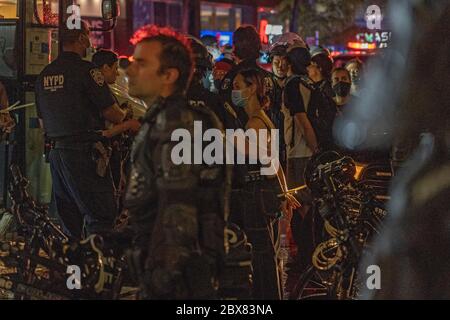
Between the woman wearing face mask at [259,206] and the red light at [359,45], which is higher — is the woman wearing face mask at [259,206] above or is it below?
below

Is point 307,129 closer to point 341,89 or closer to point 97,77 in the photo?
point 341,89

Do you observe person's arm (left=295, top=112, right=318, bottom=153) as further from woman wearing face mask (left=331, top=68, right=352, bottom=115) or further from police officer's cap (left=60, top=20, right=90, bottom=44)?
police officer's cap (left=60, top=20, right=90, bottom=44)

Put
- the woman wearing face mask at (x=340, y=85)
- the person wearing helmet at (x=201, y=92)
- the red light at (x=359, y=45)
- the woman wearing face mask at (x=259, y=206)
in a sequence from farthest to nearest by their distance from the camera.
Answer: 1. the red light at (x=359, y=45)
2. the woman wearing face mask at (x=340, y=85)
3. the person wearing helmet at (x=201, y=92)
4. the woman wearing face mask at (x=259, y=206)

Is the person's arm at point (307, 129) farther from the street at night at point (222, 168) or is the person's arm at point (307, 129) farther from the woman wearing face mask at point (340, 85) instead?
the woman wearing face mask at point (340, 85)

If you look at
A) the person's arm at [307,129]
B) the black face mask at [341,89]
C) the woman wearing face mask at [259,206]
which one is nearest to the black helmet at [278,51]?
the person's arm at [307,129]

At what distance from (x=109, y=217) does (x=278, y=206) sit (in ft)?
5.81

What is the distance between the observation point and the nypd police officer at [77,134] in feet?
27.8

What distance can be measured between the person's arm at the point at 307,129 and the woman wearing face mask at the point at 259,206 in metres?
2.35

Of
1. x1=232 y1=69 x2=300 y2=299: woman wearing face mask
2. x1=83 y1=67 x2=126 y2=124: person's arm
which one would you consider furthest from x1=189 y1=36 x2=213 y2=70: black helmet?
x1=83 y1=67 x2=126 y2=124: person's arm

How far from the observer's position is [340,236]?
7176 millimetres

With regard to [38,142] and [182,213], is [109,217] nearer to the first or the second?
[38,142]

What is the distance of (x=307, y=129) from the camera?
9758mm

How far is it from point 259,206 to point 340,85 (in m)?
4.45

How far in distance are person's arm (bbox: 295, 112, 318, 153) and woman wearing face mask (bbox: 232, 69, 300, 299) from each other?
2.35 meters
